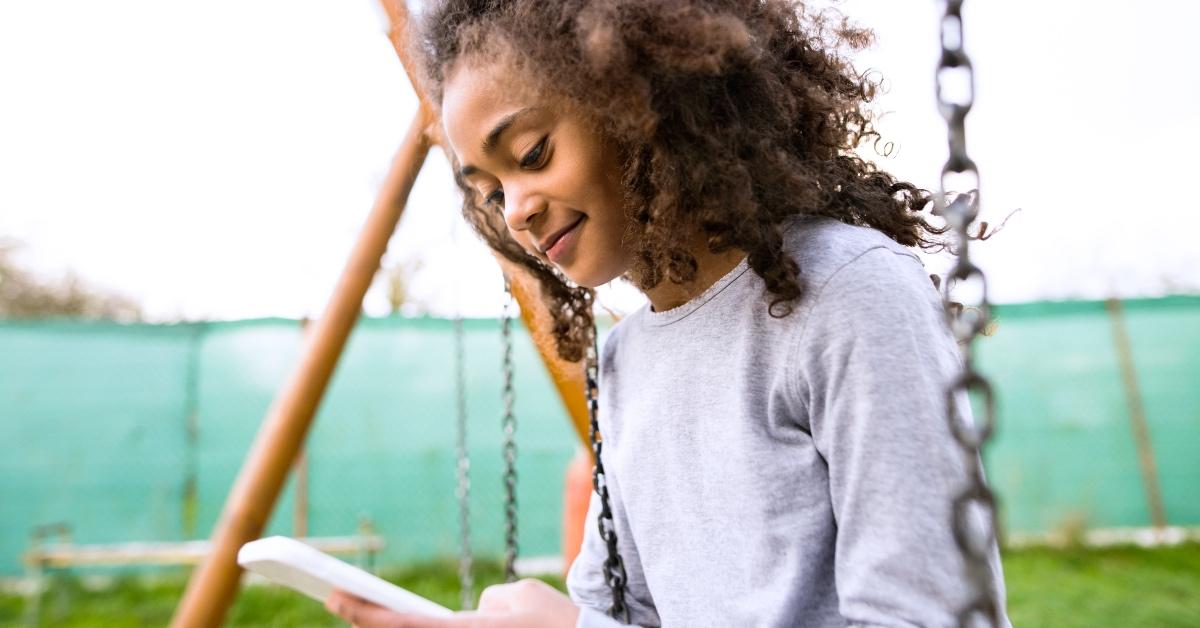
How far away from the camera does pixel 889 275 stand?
85 cm

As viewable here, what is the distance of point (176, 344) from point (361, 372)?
1078mm

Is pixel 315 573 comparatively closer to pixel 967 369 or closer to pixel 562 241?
pixel 562 241

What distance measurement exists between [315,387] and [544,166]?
1238mm

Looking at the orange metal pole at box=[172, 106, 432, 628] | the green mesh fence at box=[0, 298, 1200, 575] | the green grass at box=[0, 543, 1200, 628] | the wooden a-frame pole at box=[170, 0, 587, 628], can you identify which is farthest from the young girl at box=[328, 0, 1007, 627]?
the green mesh fence at box=[0, 298, 1200, 575]

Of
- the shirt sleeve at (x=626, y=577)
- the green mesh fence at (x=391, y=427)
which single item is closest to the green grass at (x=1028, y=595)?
the green mesh fence at (x=391, y=427)

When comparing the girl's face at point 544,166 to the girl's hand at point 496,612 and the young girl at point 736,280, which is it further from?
the girl's hand at point 496,612

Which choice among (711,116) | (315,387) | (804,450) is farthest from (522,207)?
(315,387)

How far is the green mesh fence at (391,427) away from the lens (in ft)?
15.4

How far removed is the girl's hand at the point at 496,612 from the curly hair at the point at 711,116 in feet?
1.53

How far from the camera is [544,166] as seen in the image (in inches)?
40.9

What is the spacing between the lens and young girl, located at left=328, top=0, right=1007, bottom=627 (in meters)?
0.79

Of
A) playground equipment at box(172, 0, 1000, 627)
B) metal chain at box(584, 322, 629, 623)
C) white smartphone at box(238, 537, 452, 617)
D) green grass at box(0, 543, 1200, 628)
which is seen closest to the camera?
white smartphone at box(238, 537, 452, 617)

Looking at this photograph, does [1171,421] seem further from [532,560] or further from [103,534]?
[103,534]

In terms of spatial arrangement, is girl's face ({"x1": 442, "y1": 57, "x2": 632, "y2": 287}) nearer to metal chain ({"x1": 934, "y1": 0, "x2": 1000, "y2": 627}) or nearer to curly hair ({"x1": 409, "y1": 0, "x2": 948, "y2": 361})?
curly hair ({"x1": 409, "y1": 0, "x2": 948, "y2": 361})
